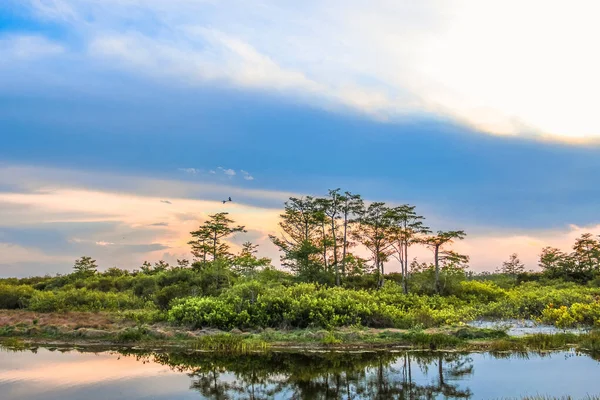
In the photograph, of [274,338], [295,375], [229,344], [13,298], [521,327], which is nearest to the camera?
[295,375]

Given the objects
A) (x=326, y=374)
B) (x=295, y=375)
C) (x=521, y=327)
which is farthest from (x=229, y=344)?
(x=521, y=327)

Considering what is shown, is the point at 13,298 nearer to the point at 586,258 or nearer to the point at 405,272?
the point at 405,272

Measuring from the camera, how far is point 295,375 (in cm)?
1484

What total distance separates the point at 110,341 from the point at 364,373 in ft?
40.7

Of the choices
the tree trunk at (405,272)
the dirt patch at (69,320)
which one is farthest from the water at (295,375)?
the tree trunk at (405,272)

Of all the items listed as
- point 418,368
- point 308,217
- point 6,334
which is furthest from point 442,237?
point 6,334

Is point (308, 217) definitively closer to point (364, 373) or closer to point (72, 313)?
point (72, 313)

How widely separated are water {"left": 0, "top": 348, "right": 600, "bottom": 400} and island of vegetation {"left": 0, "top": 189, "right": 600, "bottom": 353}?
2.36m

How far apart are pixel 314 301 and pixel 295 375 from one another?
9158mm

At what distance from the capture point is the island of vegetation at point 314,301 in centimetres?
2120

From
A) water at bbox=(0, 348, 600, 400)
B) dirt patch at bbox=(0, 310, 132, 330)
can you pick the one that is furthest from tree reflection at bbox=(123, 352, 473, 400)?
dirt patch at bbox=(0, 310, 132, 330)

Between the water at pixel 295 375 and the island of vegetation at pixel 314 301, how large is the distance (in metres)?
2.36

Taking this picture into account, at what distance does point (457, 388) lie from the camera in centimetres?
1311

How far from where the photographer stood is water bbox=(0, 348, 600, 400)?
12.8 m
